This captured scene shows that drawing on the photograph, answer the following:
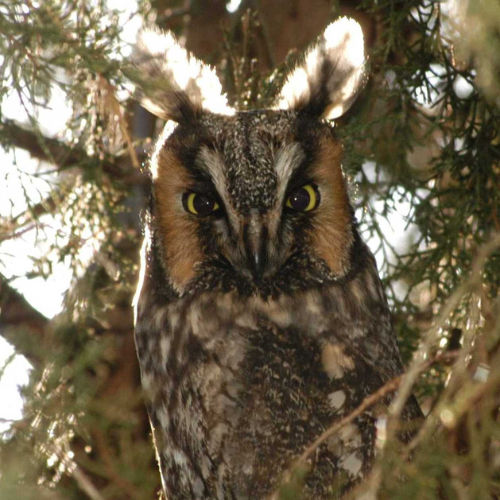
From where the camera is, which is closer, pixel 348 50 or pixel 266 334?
pixel 266 334

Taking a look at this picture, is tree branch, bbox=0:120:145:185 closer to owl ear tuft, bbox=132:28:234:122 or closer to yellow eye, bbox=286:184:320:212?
owl ear tuft, bbox=132:28:234:122

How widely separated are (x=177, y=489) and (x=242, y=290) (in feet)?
2.09

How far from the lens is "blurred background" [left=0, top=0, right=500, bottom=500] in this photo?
2.09 m

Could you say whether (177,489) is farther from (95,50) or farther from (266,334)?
(95,50)

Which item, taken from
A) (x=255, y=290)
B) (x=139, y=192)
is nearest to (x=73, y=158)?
(x=139, y=192)

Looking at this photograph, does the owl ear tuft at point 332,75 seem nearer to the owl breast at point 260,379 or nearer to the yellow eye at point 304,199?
the yellow eye at point 304,199

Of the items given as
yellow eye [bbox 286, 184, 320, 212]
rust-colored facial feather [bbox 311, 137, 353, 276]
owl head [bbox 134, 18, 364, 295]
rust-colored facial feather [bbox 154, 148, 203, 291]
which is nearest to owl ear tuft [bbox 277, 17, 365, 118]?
owl head [bbox 134, 18, 364, 295]

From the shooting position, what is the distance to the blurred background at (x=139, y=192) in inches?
82.4

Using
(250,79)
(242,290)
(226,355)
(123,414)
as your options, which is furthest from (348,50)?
(123,414)

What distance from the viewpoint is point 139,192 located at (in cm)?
335

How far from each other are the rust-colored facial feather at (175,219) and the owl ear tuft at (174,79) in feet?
0.71

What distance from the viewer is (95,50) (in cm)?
224

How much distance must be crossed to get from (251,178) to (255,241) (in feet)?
0.57

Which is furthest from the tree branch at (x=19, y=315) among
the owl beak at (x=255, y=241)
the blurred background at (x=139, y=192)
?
the owl beak at (x=255, y=241)
